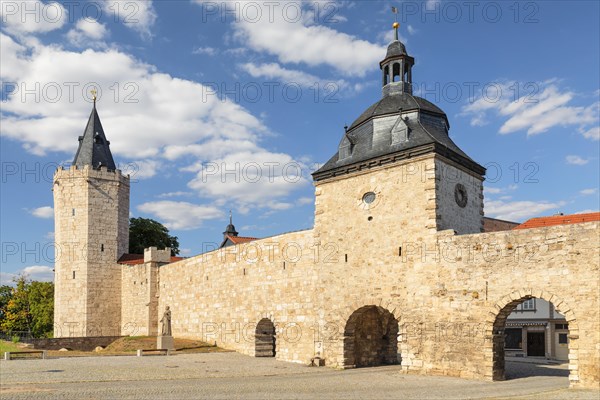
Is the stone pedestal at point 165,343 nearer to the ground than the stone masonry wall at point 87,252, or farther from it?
nearer to the ground

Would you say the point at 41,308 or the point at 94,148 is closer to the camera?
the point at 94,148

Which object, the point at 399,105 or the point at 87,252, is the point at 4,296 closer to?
the point at 87,252

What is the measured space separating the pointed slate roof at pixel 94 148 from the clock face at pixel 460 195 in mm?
27052

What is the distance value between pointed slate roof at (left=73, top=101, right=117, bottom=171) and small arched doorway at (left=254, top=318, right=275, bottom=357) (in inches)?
785

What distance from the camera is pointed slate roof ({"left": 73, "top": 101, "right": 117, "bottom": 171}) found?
3884 centimetres

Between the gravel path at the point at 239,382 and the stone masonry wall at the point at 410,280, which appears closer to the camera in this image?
the gravel path at the point at 239,382

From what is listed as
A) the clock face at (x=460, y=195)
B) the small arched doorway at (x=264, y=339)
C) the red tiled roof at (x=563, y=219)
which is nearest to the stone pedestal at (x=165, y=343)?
the small arched doorway at (x=264, y=339)

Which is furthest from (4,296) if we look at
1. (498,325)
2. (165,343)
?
(498,325)

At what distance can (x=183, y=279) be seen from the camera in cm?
3159

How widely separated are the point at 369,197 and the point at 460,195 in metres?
3.22

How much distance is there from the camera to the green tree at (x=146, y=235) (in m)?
49.3

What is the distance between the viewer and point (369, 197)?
20.5 m

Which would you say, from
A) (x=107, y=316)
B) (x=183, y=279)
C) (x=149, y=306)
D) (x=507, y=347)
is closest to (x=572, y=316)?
(x=507, y=347)

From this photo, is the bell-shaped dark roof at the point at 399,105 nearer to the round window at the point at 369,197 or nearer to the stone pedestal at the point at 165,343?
the round window at the point at 369,197
